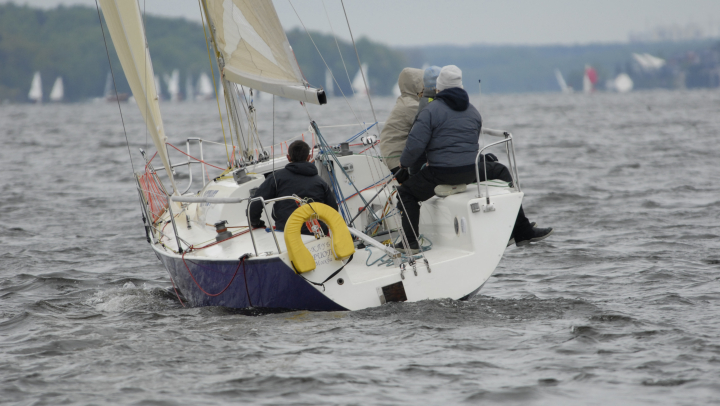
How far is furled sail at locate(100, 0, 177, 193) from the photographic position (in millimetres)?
6746

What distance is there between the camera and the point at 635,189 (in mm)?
12867

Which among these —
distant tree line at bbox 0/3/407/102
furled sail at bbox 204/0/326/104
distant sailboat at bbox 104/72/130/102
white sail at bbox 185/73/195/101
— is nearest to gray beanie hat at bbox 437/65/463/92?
furled sail at bbox 204/0/326/104

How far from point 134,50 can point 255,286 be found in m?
2.64

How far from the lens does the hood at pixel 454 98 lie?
550 centimetres

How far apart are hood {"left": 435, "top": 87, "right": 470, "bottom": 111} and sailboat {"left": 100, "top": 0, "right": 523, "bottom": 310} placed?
1.22 feet

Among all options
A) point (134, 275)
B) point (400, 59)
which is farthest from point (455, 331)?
point (400, 59)

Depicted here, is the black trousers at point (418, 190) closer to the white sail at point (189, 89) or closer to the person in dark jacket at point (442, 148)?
the person in dark jacket at point (442, 148)

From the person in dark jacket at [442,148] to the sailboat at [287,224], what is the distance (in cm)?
11

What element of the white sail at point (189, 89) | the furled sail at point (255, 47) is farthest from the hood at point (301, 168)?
the white sail at point (189, 89)

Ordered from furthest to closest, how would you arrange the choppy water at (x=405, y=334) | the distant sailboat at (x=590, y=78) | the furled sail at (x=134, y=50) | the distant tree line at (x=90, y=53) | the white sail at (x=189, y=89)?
the white sail at (x=189, y=89) → the distant sailboat at (x=590, y=78) → the distant tree line at (x=90, y=53) → the furled sail at (x=134, y=50) → the choppy water at (x=405, y=334)

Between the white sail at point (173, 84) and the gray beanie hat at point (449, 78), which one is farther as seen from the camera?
the white sail at point (173, 84)

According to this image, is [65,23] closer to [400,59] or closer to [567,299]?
[400,59]

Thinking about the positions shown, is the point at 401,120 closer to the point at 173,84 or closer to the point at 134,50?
the point at 134,50

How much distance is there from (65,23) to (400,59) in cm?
5599
